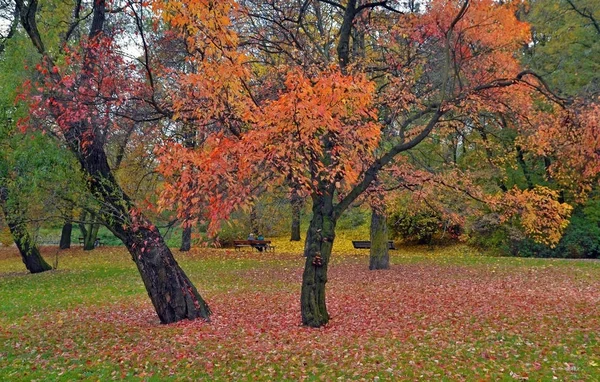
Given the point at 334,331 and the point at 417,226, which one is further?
the point at 417,226

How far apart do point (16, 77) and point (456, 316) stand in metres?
10.1

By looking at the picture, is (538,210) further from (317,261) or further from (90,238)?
(90,238)

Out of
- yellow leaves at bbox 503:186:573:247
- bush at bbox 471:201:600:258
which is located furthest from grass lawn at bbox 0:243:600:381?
bush at bbox 471:201:600:258

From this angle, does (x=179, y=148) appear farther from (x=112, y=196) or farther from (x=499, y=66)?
(x=499, y=66)

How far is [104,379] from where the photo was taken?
642 centimetres

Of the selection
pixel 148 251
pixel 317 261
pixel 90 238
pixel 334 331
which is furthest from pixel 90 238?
pixel 334 331

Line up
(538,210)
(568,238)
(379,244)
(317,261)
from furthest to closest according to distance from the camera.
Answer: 1. (568,238)
2. (379,244)
3. (538,210)
4. (317,261)

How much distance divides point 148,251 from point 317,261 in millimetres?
3253

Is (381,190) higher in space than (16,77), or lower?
lower

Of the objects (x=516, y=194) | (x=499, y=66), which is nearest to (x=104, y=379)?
(x=516, y=194)

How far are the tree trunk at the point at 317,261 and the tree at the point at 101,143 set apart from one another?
2.23m

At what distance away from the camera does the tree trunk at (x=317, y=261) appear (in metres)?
8.73

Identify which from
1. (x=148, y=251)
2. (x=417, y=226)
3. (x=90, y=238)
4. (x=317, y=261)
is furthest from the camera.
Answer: (x=90, y=238)

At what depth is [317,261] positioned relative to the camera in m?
8.70
